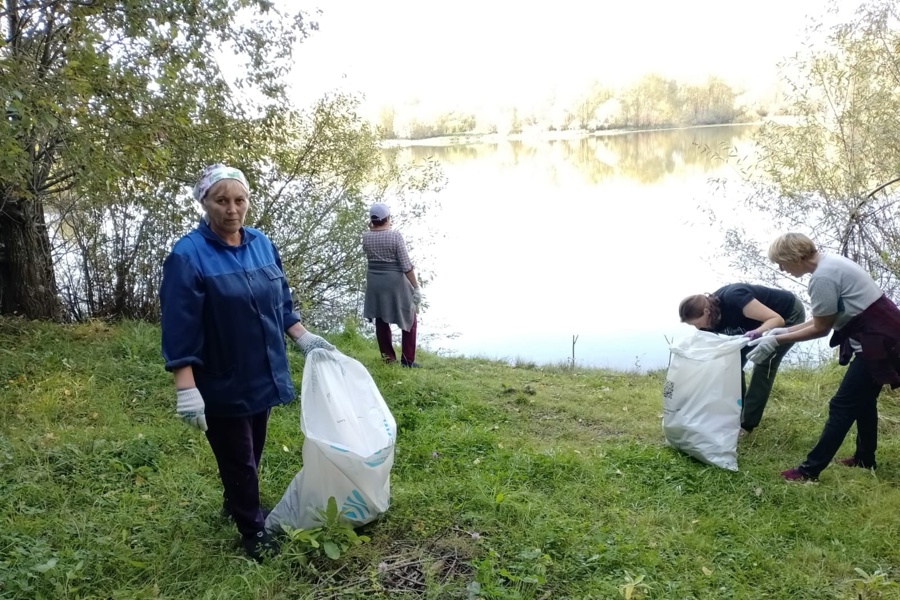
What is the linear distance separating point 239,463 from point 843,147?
6.79m

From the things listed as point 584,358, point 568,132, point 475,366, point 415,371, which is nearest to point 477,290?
point 584,358

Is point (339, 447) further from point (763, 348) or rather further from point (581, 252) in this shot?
point (581, 252)

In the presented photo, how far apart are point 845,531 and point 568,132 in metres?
23.4

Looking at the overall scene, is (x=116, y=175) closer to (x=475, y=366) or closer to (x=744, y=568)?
(x=475, y=366)

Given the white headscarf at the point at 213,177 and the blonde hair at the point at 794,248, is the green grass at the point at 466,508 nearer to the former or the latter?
→ the blonde hair at the point at 794,248

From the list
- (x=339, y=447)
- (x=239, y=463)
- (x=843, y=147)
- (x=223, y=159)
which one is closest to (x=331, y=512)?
(x=339, y=447)

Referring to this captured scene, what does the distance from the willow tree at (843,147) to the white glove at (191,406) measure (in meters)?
5.45

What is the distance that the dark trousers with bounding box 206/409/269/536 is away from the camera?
225 centimetres

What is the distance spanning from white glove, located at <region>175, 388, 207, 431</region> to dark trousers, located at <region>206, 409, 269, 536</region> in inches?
5.8

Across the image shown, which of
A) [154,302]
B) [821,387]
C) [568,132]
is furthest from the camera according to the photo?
[568,132]

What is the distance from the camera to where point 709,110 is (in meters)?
15.8

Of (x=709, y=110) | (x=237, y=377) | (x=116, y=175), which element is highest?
(x=709, y=110)

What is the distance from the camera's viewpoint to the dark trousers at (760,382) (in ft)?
11.4

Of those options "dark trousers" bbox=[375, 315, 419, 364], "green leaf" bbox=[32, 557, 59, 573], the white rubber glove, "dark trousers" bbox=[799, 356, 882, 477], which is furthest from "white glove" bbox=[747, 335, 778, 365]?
"green leaf" bbox=[32, 557, 59, 573]
